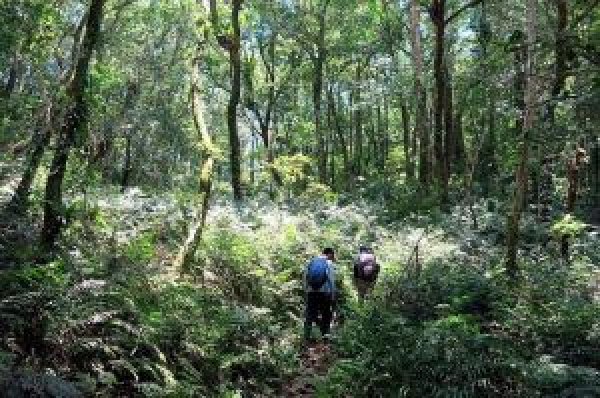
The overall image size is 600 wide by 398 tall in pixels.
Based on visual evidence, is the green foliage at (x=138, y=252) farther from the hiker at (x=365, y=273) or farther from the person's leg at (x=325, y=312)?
the hiker at (x=365, y=273)

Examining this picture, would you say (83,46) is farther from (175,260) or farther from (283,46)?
(283,46)

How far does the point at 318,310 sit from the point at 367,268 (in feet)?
6.29

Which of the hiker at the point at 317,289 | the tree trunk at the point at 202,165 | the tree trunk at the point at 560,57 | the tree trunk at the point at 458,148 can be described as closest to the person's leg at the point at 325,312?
the hiker at the point at 317,289

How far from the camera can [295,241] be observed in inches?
704

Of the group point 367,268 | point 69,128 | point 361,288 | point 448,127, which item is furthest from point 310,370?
point 448,127

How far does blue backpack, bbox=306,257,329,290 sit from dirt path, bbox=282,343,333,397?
1.05 metres

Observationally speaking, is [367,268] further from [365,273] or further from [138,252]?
[138,252]

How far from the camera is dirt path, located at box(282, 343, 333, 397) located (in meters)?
10.5

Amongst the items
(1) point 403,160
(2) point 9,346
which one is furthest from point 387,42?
(2) point 9,346

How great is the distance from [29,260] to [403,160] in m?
40.8

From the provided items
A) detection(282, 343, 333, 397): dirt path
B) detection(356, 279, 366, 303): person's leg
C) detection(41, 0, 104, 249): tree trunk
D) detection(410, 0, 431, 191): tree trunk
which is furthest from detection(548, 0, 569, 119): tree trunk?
detection(41, 0, 104, 249): tree trunk

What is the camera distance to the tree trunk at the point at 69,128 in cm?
1179

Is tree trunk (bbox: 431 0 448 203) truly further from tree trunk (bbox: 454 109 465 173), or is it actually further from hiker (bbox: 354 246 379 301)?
hiker (bbox: 354 246 379 301)

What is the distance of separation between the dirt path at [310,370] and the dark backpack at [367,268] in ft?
7.56
